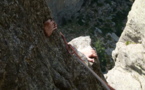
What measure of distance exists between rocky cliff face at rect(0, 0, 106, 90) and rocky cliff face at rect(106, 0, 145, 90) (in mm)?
8505

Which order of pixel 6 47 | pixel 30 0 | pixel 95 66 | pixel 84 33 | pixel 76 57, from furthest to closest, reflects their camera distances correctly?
pixel 84 33, pixel 95 66, pixel 76 57, pixel 30 0, pixel 6 47

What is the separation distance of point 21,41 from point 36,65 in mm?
487

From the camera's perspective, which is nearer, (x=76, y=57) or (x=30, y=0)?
(x=30, y=0)

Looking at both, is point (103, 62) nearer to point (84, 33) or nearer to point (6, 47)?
point (84, 33)

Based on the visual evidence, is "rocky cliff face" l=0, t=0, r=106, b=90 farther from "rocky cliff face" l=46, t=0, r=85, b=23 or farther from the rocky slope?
"rocky cliff face" l=46, t=0, r=85, b=23

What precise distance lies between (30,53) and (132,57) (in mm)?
10726

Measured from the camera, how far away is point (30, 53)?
3996mm

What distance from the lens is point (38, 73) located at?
413cm

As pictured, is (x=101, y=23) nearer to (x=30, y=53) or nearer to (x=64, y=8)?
(x=64, y=8)

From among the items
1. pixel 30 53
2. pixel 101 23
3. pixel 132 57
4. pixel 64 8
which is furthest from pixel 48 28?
pixel 64 8

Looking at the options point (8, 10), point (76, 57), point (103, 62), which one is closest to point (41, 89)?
point (8, 10)

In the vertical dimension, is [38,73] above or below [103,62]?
above

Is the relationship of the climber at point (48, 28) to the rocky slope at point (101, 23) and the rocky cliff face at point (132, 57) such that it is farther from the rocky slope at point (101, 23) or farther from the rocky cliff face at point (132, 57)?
the rocky slope at point (101, 23)

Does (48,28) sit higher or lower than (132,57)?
higher
